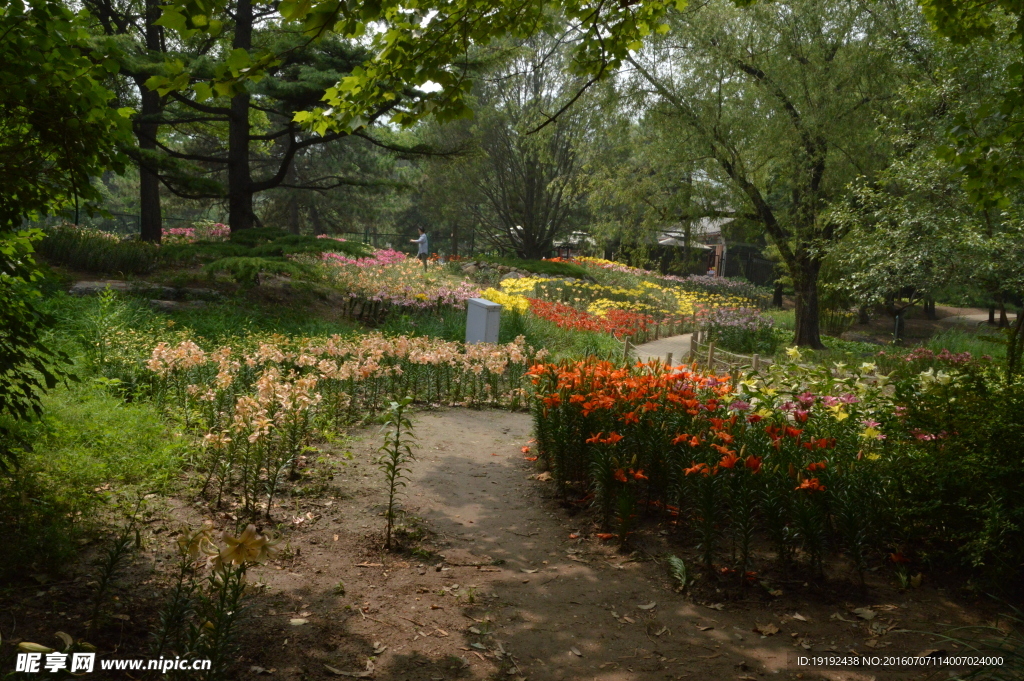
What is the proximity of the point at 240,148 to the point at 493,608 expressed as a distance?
13837 millimetres

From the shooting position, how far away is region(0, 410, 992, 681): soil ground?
293cm

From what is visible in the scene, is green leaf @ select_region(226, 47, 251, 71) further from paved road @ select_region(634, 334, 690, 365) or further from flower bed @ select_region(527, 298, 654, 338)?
paved road @ select_region(634, 334, 690, 365)

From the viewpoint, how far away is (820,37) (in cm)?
1438

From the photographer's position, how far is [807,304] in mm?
16234

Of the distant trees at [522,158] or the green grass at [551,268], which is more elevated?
the distant trees at [522,158]

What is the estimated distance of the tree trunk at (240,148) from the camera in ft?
45.8

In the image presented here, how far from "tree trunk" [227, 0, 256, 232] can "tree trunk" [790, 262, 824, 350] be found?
12999mm

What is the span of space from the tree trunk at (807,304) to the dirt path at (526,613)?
13285mm

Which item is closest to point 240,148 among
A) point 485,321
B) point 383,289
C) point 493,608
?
point 383,289

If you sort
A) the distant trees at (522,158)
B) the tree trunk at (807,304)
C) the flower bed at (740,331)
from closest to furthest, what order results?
the flower bed at (740,331) → the tree trunk at (807,304) → the distant trees at (522,158)

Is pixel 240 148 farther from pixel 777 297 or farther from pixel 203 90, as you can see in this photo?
pixel 777 297

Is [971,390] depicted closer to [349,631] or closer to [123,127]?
[349,631]

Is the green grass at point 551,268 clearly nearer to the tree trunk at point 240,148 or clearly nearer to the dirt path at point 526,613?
the tree trunk at point 240,148

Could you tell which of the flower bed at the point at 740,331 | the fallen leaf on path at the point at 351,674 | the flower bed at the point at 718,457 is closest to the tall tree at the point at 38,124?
the fallen leaf on path at the point at 351,674
